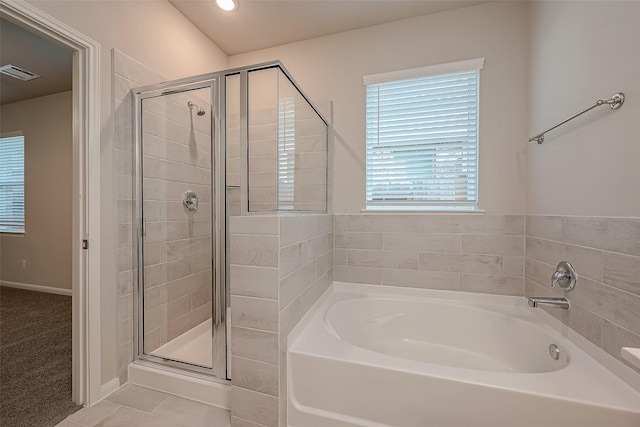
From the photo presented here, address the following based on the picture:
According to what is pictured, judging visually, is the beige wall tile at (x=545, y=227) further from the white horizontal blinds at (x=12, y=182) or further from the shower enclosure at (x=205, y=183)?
the white horizontal blinds at (x=12, y=182)

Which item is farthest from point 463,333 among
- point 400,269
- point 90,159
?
point 90,159

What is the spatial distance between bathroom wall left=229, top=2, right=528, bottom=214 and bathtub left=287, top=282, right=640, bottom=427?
0.82 metres

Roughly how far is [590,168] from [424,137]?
3.31 ft

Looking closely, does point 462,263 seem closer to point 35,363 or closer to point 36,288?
point 35,363

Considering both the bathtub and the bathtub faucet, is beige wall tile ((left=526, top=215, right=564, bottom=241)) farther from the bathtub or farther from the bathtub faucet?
the bathtub

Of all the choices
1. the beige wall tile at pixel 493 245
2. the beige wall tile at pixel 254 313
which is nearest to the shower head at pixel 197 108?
the beige wall tile at pixel 254 313

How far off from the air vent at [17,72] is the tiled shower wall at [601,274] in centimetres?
484

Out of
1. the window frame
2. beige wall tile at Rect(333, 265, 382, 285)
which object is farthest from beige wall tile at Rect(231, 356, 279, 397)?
the window frame

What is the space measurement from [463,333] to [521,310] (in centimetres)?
41

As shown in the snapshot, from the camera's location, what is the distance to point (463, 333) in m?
1.84

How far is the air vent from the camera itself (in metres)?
2.68

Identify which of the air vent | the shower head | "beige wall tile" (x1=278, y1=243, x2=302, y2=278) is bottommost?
"beige wall tile" (x1=278, y1=243, x2=302, y2=278)

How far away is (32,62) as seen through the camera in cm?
262

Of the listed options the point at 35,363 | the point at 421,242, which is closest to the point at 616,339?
the point at 421,242
